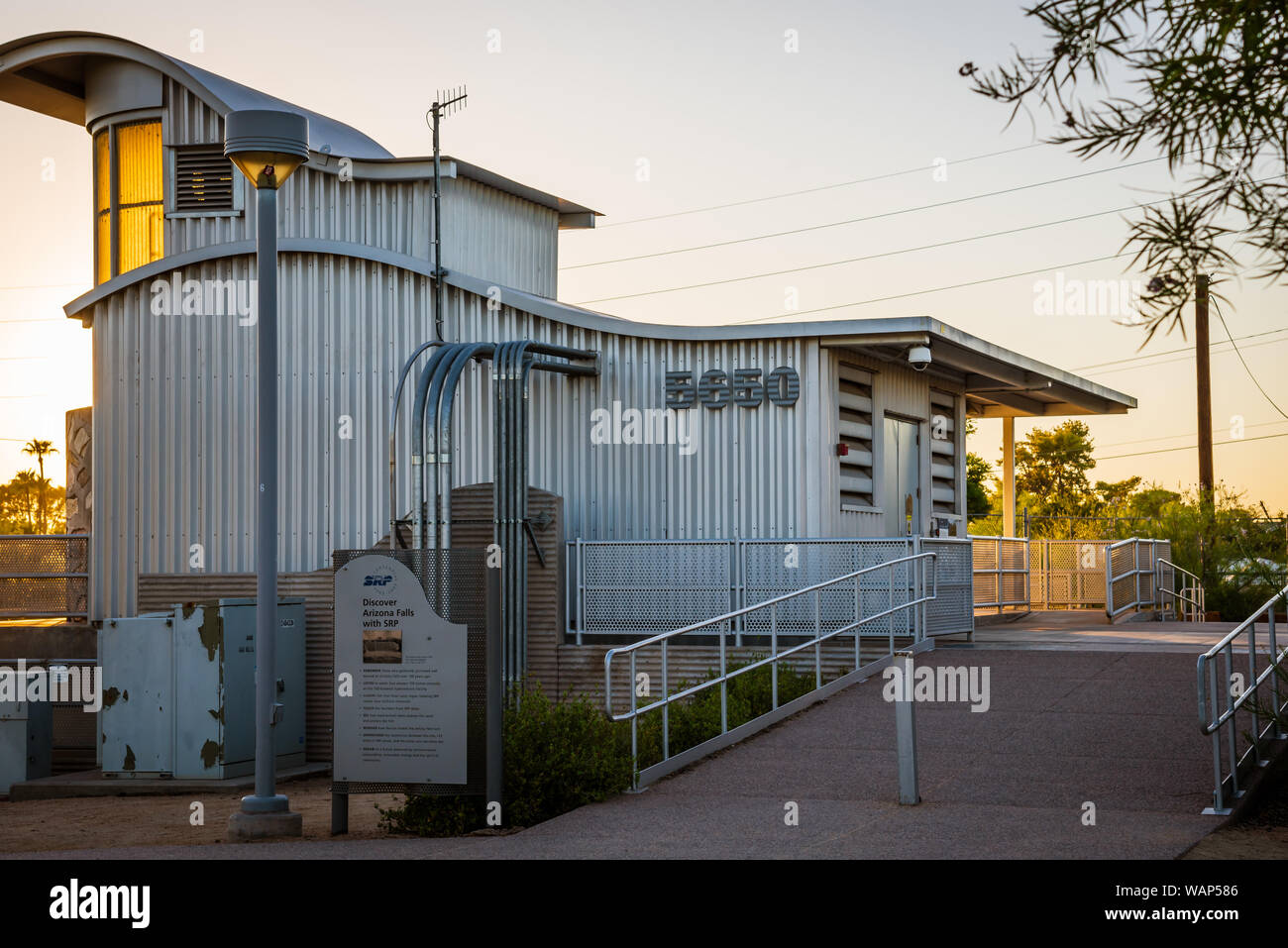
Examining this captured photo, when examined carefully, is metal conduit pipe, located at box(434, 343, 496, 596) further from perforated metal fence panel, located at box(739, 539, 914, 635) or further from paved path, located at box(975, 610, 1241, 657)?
paved path, located at box(975, 610, 1241, 657)

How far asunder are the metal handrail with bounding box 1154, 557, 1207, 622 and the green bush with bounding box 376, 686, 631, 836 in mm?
15585

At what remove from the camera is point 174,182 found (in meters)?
20.2

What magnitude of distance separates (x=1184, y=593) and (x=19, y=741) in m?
20.1

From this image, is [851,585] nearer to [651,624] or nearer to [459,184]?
[651,624]

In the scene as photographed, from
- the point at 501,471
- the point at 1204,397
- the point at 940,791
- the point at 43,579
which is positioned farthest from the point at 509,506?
the point at 1204,397

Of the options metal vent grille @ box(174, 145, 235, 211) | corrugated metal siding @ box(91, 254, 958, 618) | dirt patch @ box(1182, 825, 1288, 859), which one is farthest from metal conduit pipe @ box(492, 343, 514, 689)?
dirt patch @ box(1182, 825, 1288, 859)

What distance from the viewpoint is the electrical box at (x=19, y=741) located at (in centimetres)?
1683

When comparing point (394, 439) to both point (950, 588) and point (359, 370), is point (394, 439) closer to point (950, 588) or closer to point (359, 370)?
point (359, 370)

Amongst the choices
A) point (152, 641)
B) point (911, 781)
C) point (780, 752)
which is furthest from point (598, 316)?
point (911, 781)

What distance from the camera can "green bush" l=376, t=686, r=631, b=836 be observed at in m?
10.4

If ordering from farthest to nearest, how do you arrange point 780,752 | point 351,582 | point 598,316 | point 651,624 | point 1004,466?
point 1004,466 → point 598,316 → point 651,624 → point 780,752 → point 351,582

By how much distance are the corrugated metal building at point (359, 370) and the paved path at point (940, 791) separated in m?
4.08

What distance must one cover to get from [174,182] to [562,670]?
343 inches

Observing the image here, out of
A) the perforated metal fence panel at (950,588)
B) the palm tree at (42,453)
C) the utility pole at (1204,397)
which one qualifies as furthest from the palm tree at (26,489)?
the perforated metal fence panel at (950,588)
